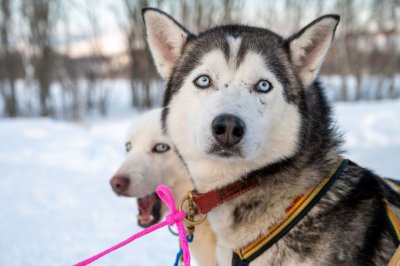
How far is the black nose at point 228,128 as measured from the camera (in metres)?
1.64

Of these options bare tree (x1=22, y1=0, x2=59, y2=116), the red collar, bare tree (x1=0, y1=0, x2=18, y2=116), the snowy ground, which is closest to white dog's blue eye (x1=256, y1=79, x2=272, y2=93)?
the red collar

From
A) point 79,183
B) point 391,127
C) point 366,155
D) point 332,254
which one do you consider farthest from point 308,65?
point 391,127

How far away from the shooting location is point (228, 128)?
5.42 ft

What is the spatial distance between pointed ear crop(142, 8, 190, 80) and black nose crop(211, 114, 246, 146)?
0.75 metres

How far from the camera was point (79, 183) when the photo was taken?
572 centimetres

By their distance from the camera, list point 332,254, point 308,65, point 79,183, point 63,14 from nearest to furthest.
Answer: point 332,254
point 308,65
point 79,183
point 63,14

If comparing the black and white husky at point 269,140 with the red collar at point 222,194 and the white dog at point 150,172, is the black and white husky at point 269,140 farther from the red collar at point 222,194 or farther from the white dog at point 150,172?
the white dog at point 150,172

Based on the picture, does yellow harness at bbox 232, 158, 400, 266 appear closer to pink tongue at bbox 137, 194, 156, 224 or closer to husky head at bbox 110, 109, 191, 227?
husky head at bbox 110, 109, 191, 227

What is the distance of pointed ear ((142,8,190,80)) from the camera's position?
2137mm

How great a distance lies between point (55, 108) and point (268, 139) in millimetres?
20468

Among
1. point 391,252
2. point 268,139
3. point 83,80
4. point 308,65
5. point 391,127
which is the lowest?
point 83,80

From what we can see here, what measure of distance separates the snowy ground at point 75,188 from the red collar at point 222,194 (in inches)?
26.2

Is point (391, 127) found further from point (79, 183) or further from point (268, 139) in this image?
point (268, 139)

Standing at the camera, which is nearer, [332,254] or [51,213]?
[332,254]
